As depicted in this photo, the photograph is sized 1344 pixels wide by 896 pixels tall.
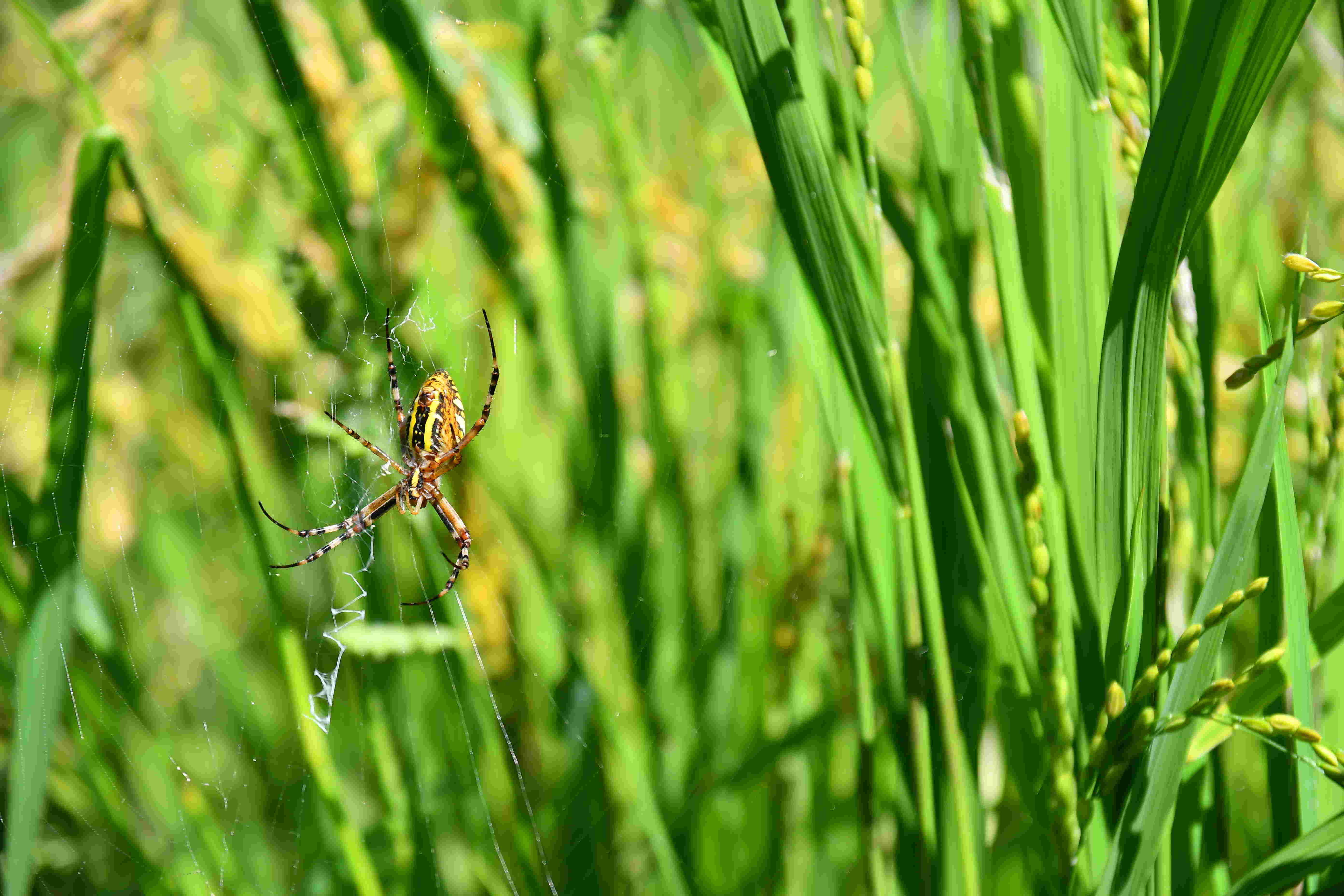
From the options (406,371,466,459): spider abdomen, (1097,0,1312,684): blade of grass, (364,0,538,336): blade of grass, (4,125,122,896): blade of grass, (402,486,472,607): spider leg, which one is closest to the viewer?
(1097,0,1312,684): blade of grass

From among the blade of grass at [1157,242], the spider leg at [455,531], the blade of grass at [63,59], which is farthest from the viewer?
the spider leg at [455,531]

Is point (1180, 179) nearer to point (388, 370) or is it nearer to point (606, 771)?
point (606, 771)

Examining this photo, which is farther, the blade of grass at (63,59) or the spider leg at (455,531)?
the spider leg at (455,531)

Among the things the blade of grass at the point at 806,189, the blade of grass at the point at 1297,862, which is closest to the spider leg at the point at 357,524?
the blade of grass at the point at 806,189

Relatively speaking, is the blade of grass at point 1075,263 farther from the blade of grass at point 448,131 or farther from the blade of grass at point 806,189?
the blade of grass at point 448,131

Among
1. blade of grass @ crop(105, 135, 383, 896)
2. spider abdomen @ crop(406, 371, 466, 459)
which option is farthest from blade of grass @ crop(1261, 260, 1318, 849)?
spider abdomen @ crop(406, 371, 466, 459)

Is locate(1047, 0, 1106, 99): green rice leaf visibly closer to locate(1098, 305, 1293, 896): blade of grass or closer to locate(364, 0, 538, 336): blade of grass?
locate(1098, 305, 1293, 896): blade of grass

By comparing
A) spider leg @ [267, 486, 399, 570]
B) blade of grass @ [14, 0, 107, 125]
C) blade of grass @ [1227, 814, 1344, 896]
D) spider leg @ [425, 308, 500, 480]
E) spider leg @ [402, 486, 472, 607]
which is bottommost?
blade of grass @ [1227, 814, 1344, 896]

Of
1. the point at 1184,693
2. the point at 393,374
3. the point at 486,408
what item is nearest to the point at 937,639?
the point at 1184,693
